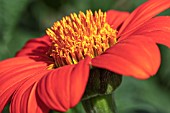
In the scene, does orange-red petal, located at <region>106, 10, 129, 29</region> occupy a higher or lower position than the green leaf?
higher

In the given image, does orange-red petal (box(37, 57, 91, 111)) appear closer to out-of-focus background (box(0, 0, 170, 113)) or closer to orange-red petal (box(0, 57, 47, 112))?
orange-red petal (box(0, 57, 47, 112))

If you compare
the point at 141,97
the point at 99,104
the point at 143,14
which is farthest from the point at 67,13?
the point at 99,104

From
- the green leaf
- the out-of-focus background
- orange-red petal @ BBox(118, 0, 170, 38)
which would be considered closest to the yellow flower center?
orange-red petal @ BBox(118, 0, 170, 38)

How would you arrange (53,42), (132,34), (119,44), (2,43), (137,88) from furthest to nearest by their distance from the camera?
1. (137,88)
2. (2,43)
3. (53,42)
4. (132,34)
5. (119,44)

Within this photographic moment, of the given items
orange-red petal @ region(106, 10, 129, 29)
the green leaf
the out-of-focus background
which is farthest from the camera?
the out-of-focus background

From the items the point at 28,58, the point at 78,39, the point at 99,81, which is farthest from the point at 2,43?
the point at 99,81

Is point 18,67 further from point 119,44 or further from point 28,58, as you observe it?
point 119,44

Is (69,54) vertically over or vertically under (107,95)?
over

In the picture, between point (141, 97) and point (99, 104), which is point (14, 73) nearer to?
point (99, 104)
